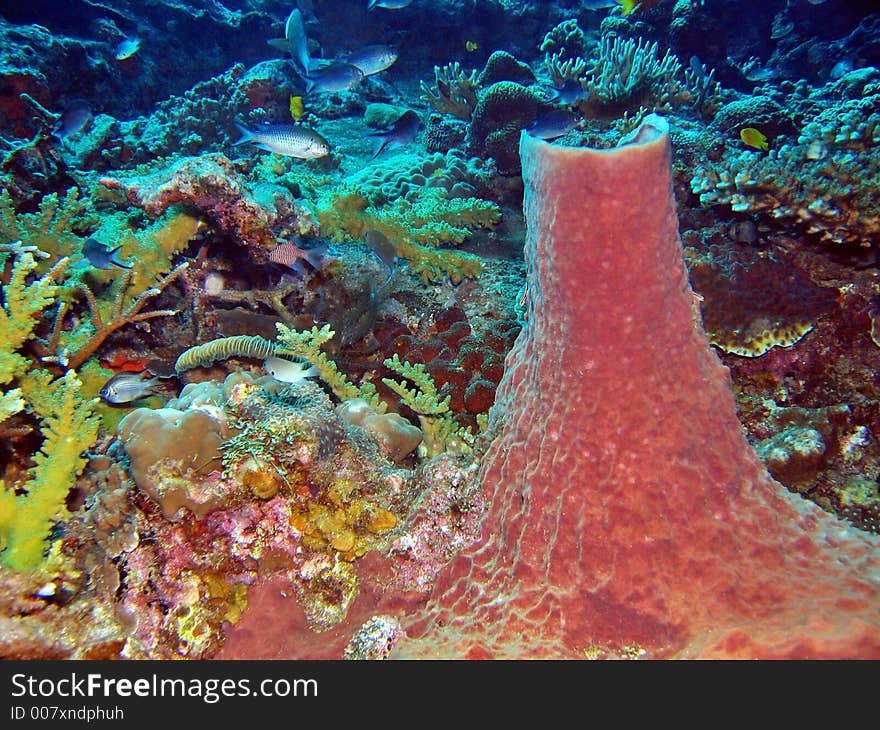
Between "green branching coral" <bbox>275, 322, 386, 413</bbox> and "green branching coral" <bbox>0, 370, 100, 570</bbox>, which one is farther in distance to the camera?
"green branching coral" <bbox>275, 322, 386, 413</bbox>

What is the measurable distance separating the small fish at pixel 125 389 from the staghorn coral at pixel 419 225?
230cm

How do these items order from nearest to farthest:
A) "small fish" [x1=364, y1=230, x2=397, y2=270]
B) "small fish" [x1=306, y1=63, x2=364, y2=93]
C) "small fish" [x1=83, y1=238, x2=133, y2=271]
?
1. "small fish" [x1=83, y1=238, x2=133, y2=271]
2. "small fish" [x1=364, y1=230, x2=397, y2=270]
3. "small fish" [x1=306, y1=63, x2=364, y2=93]

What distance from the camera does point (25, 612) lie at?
5.80 ft

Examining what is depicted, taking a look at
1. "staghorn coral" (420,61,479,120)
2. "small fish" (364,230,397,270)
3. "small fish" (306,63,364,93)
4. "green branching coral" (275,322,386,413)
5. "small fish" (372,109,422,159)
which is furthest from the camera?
"staghorn coral" (420,61,479,120)

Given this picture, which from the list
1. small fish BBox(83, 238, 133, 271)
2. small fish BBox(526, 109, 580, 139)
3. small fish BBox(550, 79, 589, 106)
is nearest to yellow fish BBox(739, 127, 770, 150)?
small fish BBox(526, 109, 580, 139)

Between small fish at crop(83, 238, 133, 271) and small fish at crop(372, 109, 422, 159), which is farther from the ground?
small fish at crop(372, 109, 422, 159)

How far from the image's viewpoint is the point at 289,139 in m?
5.08

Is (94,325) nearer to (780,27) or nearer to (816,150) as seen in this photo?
(816,150)

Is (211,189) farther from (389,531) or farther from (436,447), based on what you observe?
(389,531)

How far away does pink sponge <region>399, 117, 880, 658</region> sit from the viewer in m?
1.54

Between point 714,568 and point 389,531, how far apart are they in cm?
130

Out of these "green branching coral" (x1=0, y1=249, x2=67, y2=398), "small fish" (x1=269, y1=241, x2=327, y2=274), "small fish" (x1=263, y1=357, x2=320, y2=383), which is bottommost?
"small fish" (x1=263, y1=357, x2=320, y2=383)

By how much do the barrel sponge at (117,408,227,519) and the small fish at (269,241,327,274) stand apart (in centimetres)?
228

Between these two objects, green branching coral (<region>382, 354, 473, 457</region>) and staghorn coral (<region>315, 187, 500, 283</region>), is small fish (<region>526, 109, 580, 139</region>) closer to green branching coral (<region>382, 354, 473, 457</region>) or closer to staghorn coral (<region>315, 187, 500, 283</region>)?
staghorn coral (<region>315, 187, 500, 283</region>)
